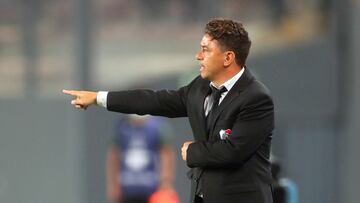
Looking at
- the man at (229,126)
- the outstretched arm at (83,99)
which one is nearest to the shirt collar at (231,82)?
the man at (229,126)

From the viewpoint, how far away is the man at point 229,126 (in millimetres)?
4184

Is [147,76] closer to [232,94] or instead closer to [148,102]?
[148,102]

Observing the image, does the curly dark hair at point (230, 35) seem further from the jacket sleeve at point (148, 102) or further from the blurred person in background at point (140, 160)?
the blurred person in background at point (140, 160)

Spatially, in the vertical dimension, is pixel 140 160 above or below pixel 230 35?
below

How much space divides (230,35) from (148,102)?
51 centimetres

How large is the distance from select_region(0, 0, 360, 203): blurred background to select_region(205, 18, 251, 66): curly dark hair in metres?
5.11

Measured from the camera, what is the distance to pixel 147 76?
31.4 ft

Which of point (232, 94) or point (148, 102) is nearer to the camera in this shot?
point (232, 94)

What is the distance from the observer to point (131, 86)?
9445 mm

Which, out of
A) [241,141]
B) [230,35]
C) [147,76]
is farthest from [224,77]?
[147,76]

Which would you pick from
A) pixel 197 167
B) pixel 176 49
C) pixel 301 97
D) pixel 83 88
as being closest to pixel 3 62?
pixel 83 88

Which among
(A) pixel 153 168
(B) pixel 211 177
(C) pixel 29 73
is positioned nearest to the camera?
(B) pixel 211 177

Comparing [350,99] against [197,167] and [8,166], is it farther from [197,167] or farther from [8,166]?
[197,167]

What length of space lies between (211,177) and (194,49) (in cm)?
530
